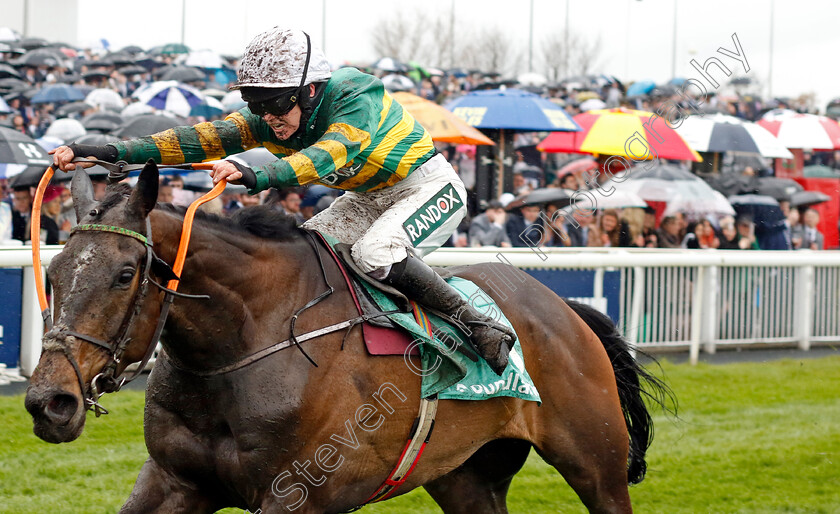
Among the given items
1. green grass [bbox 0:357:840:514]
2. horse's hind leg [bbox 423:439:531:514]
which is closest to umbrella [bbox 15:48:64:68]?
green grass [bbox 0:357:840:514]

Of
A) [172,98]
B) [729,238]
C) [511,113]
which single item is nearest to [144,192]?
[729,238]

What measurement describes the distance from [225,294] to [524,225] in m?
7.09

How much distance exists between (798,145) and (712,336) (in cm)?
729

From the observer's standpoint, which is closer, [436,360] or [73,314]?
[73,314]

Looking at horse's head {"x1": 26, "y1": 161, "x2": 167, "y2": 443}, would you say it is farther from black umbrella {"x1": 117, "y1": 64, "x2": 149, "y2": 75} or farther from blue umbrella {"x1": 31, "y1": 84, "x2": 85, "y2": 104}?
black umbrella {"x1": 117, "y1": 64, "x2": 149, "y2": 75}

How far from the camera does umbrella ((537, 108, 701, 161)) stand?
38.5ft

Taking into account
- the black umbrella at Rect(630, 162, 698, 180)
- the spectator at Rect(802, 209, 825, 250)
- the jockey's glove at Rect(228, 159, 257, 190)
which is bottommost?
the spectator at Rect(802, 209, 825, 250)

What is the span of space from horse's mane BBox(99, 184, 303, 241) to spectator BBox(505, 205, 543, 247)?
6091mm

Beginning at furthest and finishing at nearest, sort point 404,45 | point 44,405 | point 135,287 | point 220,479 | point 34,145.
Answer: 1. point 404,45
2. point 34,145
3. point 220,479
4. point 135,287
5. point 44,405

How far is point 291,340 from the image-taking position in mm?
3215

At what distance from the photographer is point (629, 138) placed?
11.8 meters

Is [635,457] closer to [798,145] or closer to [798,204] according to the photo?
[798,204]

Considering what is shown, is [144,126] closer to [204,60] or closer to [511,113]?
[511,113]

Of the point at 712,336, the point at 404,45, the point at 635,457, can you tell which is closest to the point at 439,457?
the point at 635,457
